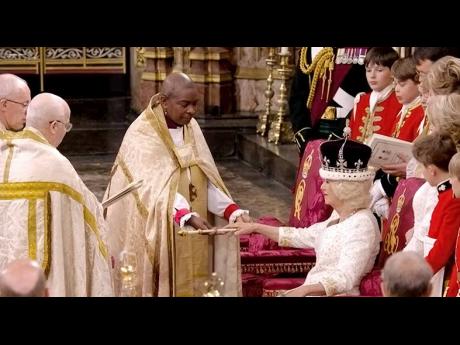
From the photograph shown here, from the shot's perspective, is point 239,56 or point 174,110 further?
point 239,56

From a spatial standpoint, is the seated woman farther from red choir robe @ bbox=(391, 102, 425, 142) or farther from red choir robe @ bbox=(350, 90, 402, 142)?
red choir robe @ bbox=(350, 90, 402, 142)

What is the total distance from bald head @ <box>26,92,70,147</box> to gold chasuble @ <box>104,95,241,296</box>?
0.84 metres

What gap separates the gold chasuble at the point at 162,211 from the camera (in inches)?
263

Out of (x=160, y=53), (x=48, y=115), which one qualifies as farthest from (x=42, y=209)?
(x=160, y=53)

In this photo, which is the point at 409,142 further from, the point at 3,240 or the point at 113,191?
the point at 3,240

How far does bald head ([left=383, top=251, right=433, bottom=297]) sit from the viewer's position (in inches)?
163

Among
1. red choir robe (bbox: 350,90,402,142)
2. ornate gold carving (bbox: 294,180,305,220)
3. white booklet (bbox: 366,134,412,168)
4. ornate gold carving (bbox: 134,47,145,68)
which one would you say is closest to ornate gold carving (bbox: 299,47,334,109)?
red choir robe (bbox: 350,90,402,142)

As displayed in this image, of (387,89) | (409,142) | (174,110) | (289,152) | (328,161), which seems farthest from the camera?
(289,152)

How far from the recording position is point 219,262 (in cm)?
693

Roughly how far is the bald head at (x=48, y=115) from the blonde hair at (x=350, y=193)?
120 cm

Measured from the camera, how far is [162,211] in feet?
21.8

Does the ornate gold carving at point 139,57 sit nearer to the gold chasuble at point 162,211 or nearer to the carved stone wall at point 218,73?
the carved stone wall at point 218,73

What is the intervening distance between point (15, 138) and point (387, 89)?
8.53ft

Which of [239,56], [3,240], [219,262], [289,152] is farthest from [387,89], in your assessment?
[239,56]
